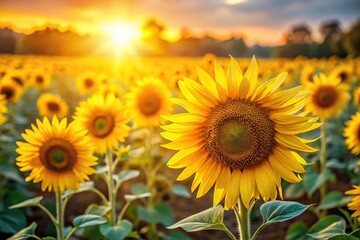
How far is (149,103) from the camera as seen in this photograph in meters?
5.59

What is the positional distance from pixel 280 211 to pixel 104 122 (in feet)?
7.03

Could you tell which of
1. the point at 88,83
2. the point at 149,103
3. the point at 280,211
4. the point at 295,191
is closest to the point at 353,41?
the point at 88,83

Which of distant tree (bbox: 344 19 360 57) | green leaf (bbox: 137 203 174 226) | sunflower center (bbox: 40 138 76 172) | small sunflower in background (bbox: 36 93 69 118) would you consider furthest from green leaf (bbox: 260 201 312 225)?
distant tree (bbox: 344 19 360 57)

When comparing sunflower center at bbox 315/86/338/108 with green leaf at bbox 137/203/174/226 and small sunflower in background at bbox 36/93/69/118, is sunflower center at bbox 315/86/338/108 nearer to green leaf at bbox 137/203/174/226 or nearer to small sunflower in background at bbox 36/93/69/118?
green leaf at bbox 137/203/174/226

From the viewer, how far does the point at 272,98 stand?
88.8 inches

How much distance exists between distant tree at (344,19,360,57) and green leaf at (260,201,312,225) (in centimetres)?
4421

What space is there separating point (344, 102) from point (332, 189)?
4.66ft

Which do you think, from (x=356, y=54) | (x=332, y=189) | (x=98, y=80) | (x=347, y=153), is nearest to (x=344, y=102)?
(x=332, y=189)

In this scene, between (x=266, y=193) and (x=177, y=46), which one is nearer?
(x=266, y=193)

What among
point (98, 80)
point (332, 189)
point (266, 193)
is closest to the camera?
point (266, 193)

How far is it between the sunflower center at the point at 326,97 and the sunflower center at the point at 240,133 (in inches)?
137

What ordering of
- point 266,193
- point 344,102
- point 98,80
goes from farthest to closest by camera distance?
point 98,80 → point 344,102 → point 266,193

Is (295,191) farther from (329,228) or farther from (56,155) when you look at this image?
(56,155)

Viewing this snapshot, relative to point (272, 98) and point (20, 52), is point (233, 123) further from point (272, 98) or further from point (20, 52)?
point (20, 52)
